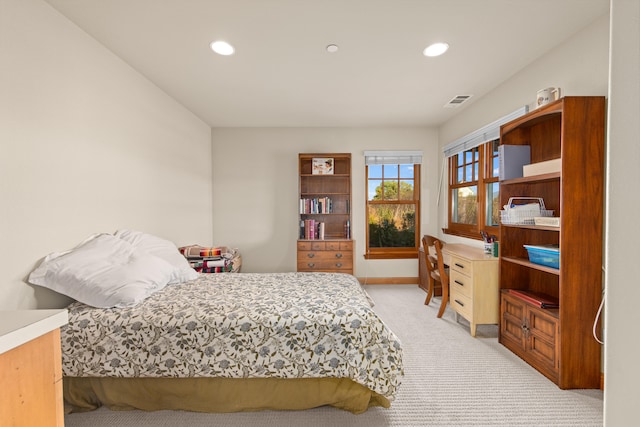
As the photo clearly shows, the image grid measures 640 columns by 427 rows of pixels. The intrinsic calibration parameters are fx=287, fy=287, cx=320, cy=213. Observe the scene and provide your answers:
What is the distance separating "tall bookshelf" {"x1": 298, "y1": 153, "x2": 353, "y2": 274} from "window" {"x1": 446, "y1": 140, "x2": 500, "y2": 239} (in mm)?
1535

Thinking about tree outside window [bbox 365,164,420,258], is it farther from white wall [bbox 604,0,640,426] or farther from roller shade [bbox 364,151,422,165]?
white wall [bbox 604,0,640,426]

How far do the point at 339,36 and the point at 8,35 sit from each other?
197cm

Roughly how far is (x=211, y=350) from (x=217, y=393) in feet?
0.96

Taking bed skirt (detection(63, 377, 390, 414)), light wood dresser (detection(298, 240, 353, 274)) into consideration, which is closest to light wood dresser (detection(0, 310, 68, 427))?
bed skirt (detection(63, 377, 390, 414))

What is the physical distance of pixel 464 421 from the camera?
1.65 metres

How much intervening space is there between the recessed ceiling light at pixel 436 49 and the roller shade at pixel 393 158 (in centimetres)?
211

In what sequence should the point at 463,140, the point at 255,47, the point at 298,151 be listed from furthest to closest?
the point at 298,151, the point at 463,140, the point at 255,47

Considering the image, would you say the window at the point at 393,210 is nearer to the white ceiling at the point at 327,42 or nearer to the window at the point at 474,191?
the window at the point at 474,191

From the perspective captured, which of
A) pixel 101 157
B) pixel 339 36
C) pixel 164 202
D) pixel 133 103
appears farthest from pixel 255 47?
pixel 164 202

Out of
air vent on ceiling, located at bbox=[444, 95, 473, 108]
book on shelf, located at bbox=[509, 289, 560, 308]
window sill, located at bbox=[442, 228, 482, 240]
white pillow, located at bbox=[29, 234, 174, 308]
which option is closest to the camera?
white pillow, located at bbox=[29, 234, 174, 308]

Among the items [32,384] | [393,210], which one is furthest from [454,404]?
[393,210]

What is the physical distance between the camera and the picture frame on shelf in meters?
4.28

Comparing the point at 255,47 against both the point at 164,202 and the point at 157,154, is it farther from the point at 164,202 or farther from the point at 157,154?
the point at 164,202

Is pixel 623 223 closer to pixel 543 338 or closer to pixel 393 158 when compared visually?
pixel 543 338
